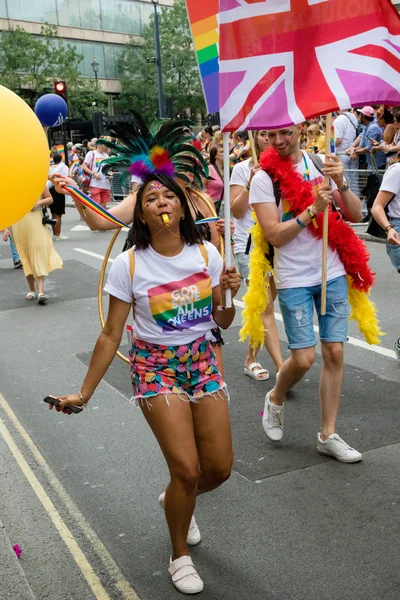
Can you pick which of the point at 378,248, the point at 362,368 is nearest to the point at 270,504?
the point at 362,368

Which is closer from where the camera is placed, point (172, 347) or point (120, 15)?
point (172, 347)

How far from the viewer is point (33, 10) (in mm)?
57719

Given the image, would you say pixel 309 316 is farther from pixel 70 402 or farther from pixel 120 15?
pixel 120 15

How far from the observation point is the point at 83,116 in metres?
50.7

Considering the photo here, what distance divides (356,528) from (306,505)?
34 cm

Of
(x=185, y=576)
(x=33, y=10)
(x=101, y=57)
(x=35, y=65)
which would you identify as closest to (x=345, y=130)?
(x=185, y=576)

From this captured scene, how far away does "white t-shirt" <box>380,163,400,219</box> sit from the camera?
581cm

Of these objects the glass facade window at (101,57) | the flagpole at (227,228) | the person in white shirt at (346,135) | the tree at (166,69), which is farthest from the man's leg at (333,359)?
the glass facade window at (101,57)

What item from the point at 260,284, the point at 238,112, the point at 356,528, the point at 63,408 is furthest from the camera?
the point at 260,284

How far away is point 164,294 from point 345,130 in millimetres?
11965

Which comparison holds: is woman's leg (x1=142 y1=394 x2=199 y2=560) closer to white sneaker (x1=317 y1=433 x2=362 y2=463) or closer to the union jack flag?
white sneaker (x1=317 y1=433 x2=362 y2=463)

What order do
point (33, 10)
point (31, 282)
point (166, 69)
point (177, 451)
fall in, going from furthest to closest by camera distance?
1. point (166, 69)
2. point (33, 10)
3. point (31, 282)
4. point (177, 451)

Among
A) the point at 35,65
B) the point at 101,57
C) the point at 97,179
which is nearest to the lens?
the point at 97,179

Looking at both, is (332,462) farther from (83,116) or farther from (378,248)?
(83,116)
